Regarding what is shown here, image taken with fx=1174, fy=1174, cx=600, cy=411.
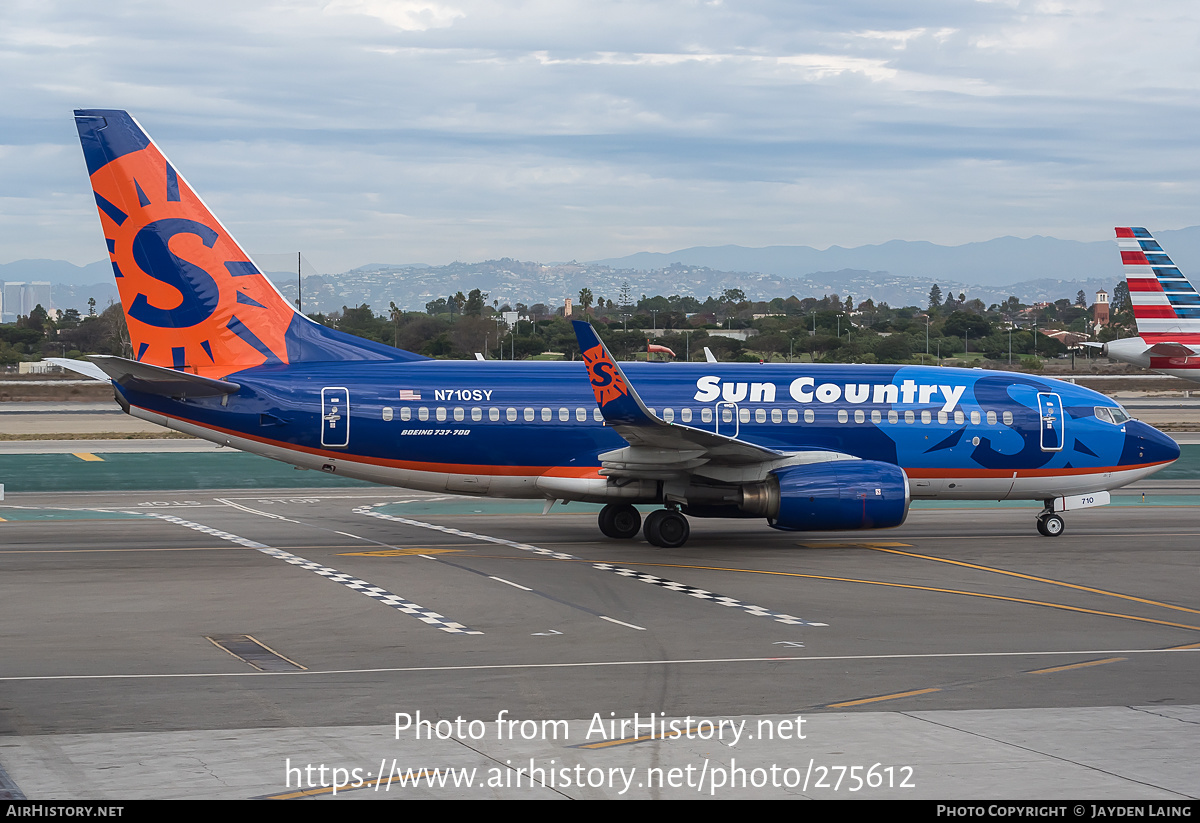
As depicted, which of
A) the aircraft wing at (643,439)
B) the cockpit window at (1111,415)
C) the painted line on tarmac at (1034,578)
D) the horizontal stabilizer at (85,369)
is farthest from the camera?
the cockpit window at (1111,415)

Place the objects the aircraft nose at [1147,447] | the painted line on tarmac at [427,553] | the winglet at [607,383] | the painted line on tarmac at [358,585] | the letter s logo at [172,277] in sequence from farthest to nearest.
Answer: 1. the aircraft nose at [1147,447]
2. the letter s logo at [172,277]
3. the winglet at [607,383]
4. the painted line on tarmac at [427,553]
5. the painted line on tarmac at [358,585]

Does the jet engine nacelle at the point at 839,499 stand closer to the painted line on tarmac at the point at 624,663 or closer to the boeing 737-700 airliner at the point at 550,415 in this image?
the boeing 737-700 airliner at the point at 550,415

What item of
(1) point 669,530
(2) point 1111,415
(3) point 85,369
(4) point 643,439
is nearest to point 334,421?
(3) point 85,369

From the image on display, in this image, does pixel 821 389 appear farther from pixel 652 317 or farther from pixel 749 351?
pixel 652 317

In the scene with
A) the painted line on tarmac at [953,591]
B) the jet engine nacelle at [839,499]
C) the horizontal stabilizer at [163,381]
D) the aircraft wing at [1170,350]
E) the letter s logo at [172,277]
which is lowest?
the painted line on tarmac at [953,591]

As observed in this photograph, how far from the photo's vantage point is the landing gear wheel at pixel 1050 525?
28422mm

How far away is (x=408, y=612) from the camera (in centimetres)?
1838

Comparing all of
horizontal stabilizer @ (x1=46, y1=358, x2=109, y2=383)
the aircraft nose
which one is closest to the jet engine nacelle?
the aircraft nose

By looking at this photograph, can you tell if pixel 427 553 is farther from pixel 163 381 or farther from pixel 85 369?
pixel 85 369

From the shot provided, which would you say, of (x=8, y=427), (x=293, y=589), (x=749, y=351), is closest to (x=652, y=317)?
(x=749, y=351)

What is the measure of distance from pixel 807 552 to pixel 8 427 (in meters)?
43.9

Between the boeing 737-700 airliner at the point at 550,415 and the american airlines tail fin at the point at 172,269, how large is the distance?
0.15ft

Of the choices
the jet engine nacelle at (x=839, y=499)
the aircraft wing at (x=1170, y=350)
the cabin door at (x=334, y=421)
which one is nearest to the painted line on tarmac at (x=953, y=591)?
the jet engine nacelle at (x=839, y=499)

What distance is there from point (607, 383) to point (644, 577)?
3997 mm
